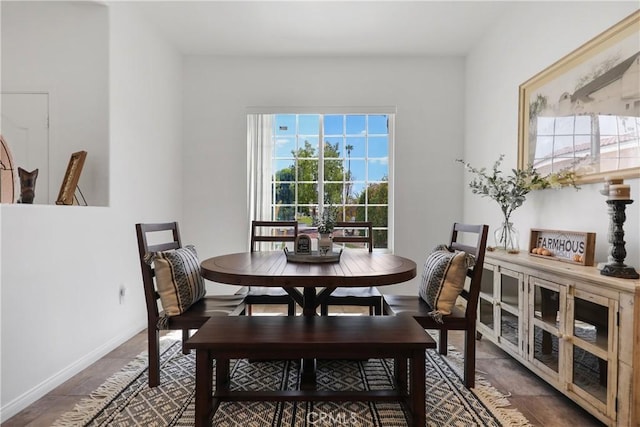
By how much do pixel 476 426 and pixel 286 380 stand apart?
106 centimetres

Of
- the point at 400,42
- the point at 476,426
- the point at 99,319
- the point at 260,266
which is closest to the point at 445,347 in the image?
the point at 476,426

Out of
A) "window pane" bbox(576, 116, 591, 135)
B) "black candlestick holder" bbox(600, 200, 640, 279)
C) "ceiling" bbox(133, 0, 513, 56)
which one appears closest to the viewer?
"black candlestick holder" bbox(600, 200, 640, 279)

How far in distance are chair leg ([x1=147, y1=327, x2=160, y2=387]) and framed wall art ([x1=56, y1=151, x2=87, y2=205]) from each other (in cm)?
117

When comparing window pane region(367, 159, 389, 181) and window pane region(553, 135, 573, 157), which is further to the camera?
window pane region(367, 159, 389, 181)

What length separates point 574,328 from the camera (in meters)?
1.76

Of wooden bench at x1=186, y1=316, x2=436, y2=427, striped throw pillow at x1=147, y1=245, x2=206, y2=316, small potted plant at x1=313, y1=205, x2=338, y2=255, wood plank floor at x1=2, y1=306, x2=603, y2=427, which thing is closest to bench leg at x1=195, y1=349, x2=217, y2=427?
wooden bench at x1=186, y1=316, x2=436, y2=427

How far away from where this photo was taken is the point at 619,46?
6.25 ft

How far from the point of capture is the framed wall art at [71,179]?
2.40 m

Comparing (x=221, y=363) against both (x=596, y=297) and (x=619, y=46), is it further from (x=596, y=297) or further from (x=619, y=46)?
(x=619, y=46)

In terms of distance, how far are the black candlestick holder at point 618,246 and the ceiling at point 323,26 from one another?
6.90 feet

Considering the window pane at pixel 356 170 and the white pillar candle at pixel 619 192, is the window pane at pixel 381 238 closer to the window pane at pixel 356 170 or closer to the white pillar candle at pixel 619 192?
the window pane at pixel 356 170

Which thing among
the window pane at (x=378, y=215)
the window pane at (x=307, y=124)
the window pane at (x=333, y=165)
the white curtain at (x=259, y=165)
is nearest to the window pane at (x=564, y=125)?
the window pane at (x=333, y=165)

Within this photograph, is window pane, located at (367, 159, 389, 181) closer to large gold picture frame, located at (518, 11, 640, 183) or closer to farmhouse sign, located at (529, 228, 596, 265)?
large gold picture frame, located at (518, 11, 640, 183)

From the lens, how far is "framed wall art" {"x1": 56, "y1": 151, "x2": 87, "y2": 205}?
94.4 inches
